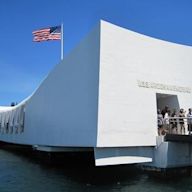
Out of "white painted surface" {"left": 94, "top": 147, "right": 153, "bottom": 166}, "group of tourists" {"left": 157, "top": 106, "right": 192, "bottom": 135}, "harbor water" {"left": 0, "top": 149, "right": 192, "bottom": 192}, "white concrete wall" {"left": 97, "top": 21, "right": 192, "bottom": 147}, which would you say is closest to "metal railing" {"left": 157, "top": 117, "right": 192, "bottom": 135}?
"group of tourists" {"left": 157, "top": 106, "right": 192, "bottom": 135}

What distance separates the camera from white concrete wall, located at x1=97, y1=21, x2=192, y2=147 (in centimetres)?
1291

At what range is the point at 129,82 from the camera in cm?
1374

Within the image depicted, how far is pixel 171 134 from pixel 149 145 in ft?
3.49

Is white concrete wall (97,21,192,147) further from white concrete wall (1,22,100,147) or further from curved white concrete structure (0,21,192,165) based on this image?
white concrete wall (1,22,100,147)

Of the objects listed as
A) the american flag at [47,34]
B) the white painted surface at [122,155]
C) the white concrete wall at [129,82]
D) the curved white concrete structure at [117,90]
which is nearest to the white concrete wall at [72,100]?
the curved white concrete structure at [117,90]

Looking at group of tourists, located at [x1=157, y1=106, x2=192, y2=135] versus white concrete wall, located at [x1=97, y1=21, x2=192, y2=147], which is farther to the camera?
group of tourists, located at [x1=157, y1=106, x2=192, y2=135]

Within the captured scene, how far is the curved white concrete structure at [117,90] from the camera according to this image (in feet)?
42.4

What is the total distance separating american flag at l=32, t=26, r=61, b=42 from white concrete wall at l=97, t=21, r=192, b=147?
7.28 metres

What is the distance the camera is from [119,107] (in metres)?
→ 13.2

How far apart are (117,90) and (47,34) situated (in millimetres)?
8788

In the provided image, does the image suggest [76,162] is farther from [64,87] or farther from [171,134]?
[171,134]

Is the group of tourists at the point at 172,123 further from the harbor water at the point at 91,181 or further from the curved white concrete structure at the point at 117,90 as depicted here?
the harbor water at the point at 91,181

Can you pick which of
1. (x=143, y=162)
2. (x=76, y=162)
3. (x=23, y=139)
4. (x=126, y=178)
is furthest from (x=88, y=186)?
(x=23, y=139)

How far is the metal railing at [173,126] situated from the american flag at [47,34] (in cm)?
913
